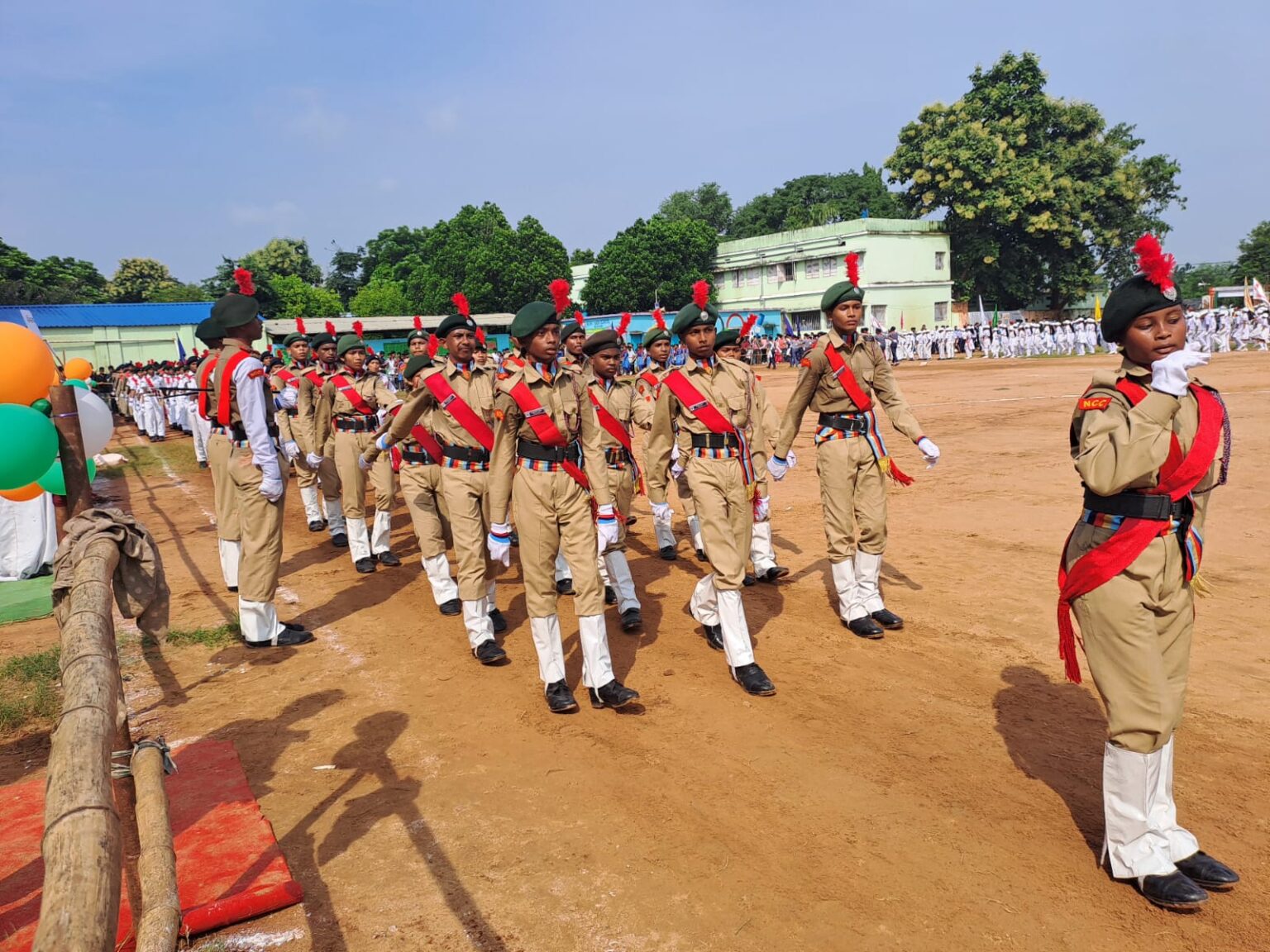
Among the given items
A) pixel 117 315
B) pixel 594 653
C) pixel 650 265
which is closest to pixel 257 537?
pixel 594 653

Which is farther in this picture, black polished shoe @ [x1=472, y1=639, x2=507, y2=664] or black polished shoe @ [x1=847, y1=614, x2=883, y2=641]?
black polished shoe @ [x1=847, y1=614, x2=883, y2=641]

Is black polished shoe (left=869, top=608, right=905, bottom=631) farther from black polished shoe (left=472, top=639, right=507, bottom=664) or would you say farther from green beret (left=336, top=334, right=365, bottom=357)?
green beret (left=336, top=334, right=365, bottom=357)

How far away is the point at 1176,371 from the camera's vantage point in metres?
3.23

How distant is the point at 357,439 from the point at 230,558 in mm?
2259

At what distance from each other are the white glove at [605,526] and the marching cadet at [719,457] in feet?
2.37

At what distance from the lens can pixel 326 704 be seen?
5.73 meters

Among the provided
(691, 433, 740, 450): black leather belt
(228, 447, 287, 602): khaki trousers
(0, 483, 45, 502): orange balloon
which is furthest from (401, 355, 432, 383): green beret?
(0, 483, 45, 502): orange balloon

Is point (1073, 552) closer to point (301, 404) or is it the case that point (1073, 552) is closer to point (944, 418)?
point (301, 404)

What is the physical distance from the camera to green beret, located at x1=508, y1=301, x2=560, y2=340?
560cm

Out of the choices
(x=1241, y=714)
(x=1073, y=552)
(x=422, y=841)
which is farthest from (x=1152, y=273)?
(x=422, y=841)

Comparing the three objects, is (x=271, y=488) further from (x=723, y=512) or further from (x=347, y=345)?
(x=347, y=345)

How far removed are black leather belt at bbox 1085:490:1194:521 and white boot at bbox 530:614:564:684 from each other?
3.23m

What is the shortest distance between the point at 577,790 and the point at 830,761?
136cm

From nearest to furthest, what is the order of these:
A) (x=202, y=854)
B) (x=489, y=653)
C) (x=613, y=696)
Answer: (x=202, y=854) < (x=613, y=696) < (x=489, y=653)
